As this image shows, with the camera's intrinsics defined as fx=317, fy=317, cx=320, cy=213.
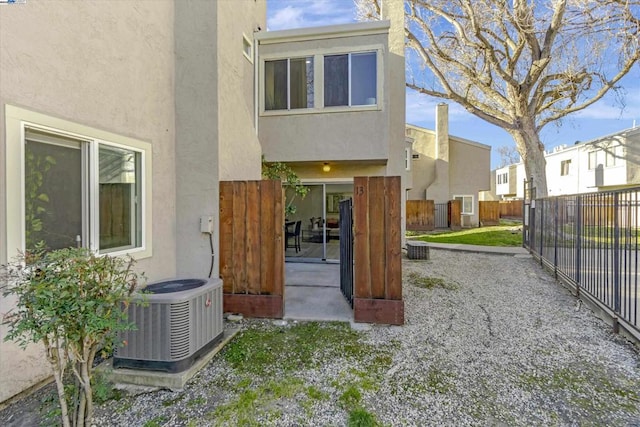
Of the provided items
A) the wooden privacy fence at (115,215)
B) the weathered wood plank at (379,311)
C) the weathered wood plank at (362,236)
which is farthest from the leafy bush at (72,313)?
the weathered wood plank at (379,311)

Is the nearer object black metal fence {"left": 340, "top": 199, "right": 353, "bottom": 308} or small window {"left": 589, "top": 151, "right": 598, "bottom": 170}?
black metal fence {"left": 340, "top": 199, "right": 353, "bottom": 308}

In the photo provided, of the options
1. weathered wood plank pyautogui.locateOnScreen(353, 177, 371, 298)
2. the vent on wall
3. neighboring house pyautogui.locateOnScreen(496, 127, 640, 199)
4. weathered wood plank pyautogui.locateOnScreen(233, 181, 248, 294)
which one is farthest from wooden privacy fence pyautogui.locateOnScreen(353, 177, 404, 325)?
neighboring house pyautogui.locateOnScreen(496, 127, 640, 199)

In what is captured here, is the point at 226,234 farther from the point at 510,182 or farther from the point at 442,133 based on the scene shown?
the point at 510,182

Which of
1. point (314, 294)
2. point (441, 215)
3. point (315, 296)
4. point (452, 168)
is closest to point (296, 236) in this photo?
point (314, 294)

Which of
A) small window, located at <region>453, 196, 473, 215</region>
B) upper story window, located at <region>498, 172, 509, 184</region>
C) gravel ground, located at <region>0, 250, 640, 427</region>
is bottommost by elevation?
gravel ground, located at <region>0, 250, 640, 427</region>

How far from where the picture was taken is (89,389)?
2.39 metres

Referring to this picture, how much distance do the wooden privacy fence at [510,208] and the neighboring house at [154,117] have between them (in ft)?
91.3

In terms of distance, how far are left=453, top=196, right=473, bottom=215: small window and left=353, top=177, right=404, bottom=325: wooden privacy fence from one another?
20.6 metres

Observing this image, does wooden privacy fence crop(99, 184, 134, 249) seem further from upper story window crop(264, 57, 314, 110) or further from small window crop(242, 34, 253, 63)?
upper story window crop(264, 57, 314, 110)

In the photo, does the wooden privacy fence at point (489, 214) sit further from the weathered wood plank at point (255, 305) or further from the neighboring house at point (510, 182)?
the weathered wood plank at point (255, 305)

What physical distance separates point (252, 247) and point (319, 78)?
17.1ft

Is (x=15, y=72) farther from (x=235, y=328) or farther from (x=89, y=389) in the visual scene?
(x=235, y=328)

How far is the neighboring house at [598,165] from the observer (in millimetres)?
22578

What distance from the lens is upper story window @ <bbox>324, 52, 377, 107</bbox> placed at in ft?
27.0
